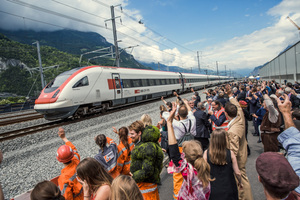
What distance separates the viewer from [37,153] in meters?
6.59

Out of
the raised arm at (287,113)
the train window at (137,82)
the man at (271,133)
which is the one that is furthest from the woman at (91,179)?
the train window at (137,82)

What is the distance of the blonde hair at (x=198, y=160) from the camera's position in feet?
7.54

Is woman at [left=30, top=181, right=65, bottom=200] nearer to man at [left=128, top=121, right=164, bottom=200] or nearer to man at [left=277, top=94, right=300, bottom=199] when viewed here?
man at [left=128, top=121, right=164, bottom=200]

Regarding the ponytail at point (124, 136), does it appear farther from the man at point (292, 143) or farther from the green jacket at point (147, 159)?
the man at point (292, 143)

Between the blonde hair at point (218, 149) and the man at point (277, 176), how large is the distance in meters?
0.91

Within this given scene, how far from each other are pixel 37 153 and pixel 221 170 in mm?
6432

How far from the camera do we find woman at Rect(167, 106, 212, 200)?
7.60ft

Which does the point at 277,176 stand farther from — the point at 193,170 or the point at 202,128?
the point at 202,128

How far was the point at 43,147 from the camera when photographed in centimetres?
709

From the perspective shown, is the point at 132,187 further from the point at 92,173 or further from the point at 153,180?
the point at 153,180

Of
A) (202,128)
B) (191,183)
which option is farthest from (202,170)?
(202,128)

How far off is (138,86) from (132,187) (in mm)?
15518

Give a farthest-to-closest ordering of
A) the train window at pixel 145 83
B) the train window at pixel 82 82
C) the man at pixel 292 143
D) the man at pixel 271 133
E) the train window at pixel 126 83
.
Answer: the train window at pixel 145 83
the train window at pixel 126 83
the train window at pixel 82 82
the man at pixel 271 133
the man at pixel 292 143

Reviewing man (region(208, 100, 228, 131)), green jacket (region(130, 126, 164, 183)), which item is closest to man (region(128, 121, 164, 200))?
green jacket (region(130, 126, 164, 183))
